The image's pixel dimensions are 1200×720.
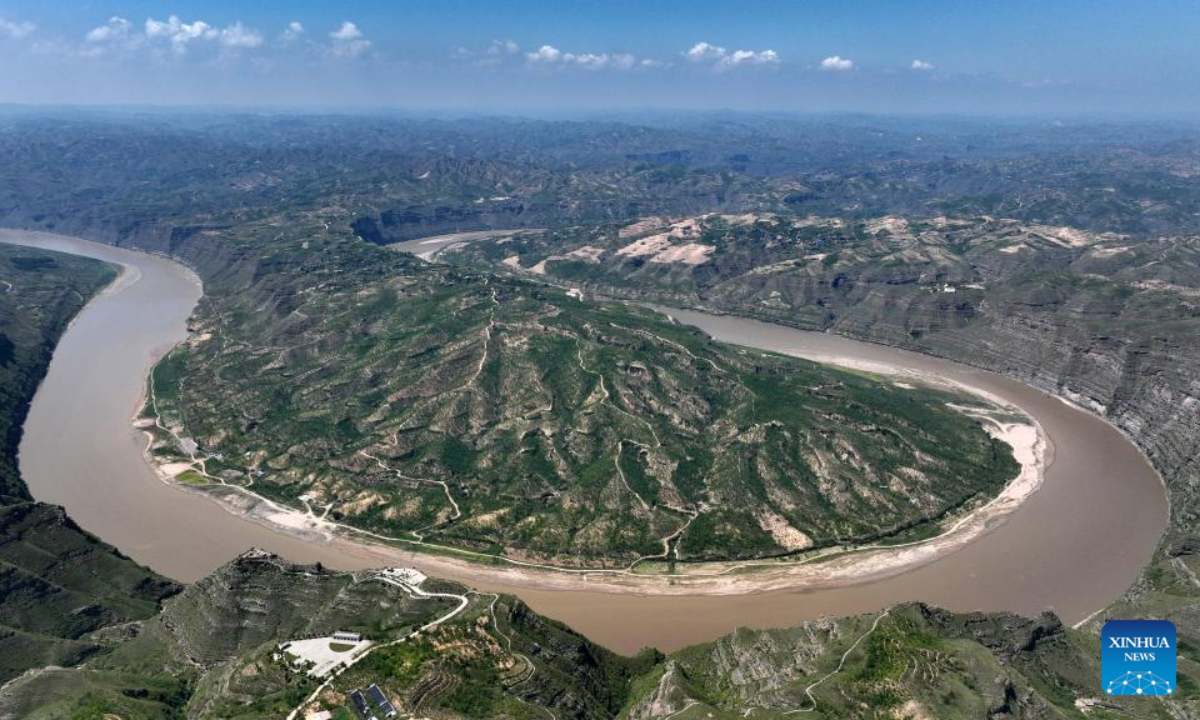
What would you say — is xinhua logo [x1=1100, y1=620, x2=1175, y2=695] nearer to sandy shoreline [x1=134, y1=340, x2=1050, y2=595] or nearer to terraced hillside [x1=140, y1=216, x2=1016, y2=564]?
sandy shoreline [x1=134, y1=340, x2=1050, y2=595]

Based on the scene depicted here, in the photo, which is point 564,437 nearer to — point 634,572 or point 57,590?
point 634,572

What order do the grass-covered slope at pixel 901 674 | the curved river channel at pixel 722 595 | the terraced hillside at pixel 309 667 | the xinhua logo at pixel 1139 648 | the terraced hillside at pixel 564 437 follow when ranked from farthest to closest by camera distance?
1. the terraced hillside at pixel 564 437
2. the curved river channel at pixel 722 595
3. the terraced hillside at pixel 309 667
4. the grass-covered slope at pixel 901 674
5. the xinhua logo at pixel 1139 648

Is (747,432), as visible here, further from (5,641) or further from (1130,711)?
(5,641)

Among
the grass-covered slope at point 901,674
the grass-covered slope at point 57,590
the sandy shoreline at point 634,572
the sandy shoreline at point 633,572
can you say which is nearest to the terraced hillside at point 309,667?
the grass-covered slope at point 57,590

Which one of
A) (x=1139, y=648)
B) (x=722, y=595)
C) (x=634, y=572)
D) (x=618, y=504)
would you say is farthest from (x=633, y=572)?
(x=1139, y=648)

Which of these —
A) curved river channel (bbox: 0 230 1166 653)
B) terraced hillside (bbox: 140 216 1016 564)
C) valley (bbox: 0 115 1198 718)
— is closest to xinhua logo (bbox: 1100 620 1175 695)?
→ valley (bbox: 0 115 1198 718)

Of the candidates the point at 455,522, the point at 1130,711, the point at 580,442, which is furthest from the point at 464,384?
the point at 1130,711

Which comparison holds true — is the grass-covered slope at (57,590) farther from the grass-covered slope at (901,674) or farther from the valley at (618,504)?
the grass-covered slope at (901,674)
